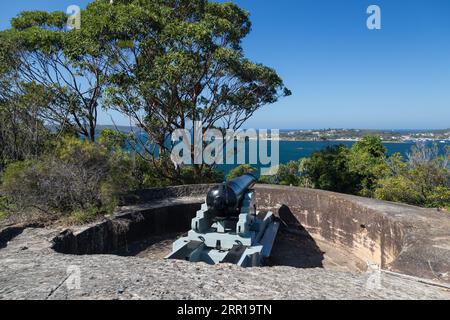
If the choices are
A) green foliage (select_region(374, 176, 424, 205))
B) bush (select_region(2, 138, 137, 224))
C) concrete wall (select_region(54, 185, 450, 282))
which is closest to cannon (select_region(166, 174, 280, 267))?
concrete wall (select_region(54, 185, 450, 282))

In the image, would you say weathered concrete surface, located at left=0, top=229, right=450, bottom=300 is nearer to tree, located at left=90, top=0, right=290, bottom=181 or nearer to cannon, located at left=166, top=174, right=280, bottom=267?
cannon, located at left=166, top=174, right=280, bottom=267

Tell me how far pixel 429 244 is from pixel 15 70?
35.8 ft

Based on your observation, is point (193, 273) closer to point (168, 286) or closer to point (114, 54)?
point (168, 286)

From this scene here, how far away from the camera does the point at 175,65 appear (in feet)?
29.3

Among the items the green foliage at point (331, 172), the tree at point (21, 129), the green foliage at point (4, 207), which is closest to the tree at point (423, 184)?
the green foliage at point (331, 172)

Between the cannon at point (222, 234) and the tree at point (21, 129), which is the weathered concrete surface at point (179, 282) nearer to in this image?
the cannon at point (222, 234)

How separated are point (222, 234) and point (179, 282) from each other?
3113 millimetres

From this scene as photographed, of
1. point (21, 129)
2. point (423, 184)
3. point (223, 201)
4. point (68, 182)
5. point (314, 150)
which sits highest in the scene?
point (21, 129)

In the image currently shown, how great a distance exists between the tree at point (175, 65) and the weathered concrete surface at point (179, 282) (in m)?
6.19

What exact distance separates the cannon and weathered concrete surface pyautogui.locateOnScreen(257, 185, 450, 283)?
2117 millimetres

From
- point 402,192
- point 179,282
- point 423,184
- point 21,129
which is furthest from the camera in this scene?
point 423,184

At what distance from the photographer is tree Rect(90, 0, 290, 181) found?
8977mm

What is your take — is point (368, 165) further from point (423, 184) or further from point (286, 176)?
point (286, 176)

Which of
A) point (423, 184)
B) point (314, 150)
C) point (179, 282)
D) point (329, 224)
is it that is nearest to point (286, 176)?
point (314, 150)
